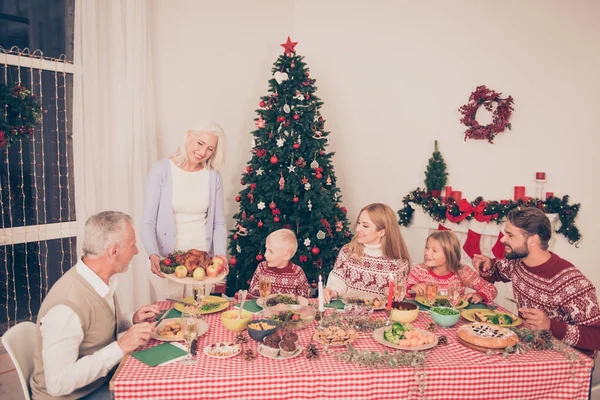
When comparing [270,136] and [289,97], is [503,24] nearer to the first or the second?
[289,97]

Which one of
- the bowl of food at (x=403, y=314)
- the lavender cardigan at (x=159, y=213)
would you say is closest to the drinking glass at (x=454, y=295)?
the bowl of food at (x=403, y=314)

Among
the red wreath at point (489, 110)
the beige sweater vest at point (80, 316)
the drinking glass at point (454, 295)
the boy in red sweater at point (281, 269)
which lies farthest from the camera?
the red wreath at point (489, 110)

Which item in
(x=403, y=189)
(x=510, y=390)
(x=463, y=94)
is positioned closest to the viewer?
(x=510, y=390)

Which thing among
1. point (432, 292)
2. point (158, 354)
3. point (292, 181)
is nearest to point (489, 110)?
point (292, 181)

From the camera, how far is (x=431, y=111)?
543cm

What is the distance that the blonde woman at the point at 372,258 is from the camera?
324 centimetres

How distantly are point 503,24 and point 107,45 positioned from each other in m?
3.85

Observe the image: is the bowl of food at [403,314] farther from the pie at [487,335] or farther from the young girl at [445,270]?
the young girl at [445,270]

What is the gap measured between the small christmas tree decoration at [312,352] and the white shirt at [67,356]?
79 centimetres

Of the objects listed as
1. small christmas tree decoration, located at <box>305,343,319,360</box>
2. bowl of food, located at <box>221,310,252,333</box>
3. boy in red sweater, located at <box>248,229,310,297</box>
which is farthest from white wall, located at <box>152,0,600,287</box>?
small christmas tree decoration, located at <box>305,343,319,360</box>

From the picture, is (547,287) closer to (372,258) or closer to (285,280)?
(372,258)

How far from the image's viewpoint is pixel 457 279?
10.3 ft

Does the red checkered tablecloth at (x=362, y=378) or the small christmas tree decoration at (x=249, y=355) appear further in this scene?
the small christmas tree decoration at (x=249, y=355)

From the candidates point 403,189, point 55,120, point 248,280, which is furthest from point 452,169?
point 55,120
